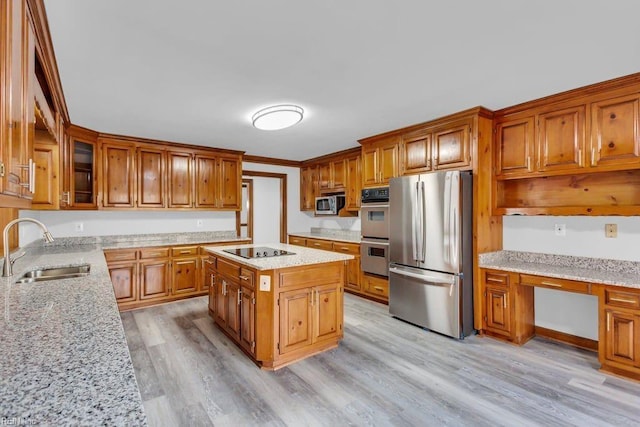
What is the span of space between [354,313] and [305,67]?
2.93 meters

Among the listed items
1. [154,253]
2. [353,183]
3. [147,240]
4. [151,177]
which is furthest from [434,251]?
[147,240]

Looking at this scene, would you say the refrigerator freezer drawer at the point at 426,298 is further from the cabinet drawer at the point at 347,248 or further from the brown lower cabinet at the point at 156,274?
the brown lower cabinet at the point at 156,274

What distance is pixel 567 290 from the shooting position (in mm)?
2689

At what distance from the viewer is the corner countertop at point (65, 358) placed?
0.70 metres

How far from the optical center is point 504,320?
309 centimetres

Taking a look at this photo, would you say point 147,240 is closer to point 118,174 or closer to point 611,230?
point 118,174

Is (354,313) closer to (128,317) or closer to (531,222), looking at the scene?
(531,222)

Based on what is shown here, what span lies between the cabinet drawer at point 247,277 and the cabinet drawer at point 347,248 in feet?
7.34

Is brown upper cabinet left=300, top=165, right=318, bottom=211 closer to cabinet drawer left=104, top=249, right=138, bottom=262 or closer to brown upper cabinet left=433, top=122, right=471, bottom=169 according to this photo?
brown upper cabinet left=433, top=122, right=471, bottom=169

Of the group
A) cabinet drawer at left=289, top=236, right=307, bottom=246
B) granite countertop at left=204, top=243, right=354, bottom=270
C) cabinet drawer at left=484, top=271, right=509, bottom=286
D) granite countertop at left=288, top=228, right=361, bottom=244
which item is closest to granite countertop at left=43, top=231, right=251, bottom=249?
cabinet drawer at left=289, top=236, right=307, bottom=246

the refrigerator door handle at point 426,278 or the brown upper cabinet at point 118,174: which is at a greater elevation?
the brown upper cabinet at point 118,174

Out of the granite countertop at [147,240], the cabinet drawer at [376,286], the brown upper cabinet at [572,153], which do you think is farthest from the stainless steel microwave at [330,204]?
the brown upper cabinet at [572,153]

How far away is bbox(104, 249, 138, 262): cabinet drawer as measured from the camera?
13.1 ft

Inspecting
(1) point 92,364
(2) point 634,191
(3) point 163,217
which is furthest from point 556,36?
(3) point 163,217
